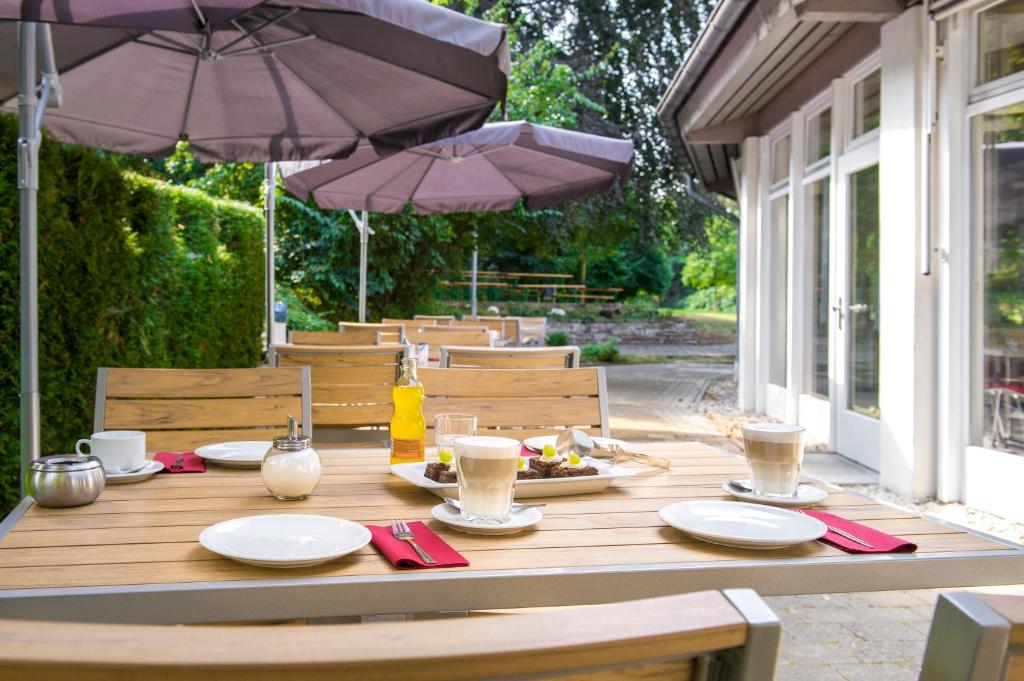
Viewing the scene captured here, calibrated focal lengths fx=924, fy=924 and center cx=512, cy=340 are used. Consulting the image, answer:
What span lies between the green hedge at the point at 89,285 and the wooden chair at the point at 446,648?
10.7 feet

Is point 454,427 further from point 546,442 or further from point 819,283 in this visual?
point 819,283

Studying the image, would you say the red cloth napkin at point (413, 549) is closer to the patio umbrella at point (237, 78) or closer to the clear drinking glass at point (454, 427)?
the clear drinking glass at point (454, 427)

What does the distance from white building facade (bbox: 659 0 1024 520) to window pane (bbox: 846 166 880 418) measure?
17mm

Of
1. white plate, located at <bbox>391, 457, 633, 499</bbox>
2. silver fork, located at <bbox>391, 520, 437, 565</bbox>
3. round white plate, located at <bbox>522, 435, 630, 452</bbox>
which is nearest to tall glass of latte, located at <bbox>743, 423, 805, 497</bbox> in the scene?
white plate, located at <bbox>391, 457, 633, 499</bbox>

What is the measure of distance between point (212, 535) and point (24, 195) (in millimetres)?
2039

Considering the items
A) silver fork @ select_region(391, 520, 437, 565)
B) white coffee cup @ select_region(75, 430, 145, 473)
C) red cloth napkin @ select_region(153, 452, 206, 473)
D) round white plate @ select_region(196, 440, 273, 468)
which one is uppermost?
white coffee cup @ select_region(75, 430, 145, 473)

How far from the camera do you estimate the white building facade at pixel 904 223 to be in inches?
169

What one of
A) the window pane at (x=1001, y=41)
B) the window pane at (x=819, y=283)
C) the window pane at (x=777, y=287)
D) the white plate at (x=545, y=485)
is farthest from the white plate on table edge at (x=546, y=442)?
the window pane at (x=777, y=287)

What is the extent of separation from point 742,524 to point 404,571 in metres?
0.57

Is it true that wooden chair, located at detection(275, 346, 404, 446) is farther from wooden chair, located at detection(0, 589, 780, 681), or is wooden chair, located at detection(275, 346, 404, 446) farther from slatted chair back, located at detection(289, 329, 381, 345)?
wooden chair, located at detection(0, 589, 780, 681)

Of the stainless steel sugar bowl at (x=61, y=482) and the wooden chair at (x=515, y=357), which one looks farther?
the wooden chair at (x=515, y=357)

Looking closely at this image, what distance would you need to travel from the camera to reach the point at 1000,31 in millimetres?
4262

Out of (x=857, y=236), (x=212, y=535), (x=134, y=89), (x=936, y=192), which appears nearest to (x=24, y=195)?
(x=134, y=89)

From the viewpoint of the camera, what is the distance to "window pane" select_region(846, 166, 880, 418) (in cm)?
571
